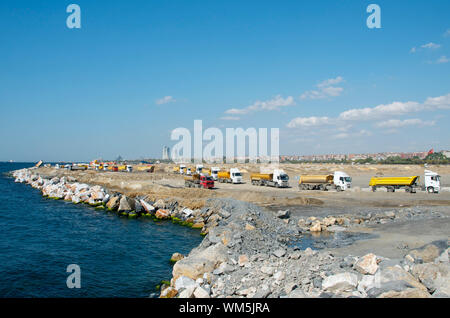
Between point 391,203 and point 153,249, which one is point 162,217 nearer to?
point 153,249

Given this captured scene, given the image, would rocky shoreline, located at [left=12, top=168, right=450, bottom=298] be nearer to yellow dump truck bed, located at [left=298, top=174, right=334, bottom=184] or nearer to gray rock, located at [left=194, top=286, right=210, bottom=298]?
gray rock, located at [left=194, top=286, right=210, bottom=298]

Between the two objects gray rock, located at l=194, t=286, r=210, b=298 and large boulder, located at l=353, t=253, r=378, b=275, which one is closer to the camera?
large boulder, located at l=353, t=253, r=378, b=275

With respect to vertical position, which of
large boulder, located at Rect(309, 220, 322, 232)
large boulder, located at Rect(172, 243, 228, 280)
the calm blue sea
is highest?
large boulder, located at Rect(172, 243, 228, 280)

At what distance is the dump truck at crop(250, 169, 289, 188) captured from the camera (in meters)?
44.4

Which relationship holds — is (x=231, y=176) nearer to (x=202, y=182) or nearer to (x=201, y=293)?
(x=202, y=182)

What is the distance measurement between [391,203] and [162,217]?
22.6m

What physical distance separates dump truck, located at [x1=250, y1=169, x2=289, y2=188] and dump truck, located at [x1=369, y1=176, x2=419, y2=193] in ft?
39.0

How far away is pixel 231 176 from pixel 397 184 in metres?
24.9

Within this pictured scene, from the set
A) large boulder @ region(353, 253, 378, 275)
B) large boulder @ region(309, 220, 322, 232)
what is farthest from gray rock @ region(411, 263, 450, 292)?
large boulder @ region(309, 220, 322, 232)

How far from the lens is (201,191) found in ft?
118

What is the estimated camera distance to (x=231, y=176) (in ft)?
168

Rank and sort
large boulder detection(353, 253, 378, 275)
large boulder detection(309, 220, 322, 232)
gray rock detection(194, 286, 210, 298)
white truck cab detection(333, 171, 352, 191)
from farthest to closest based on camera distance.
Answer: white truck cab detection(333, 171, 352, 191), large boulder detection(309, 220, 322, 232), gray rock detection(194, 286, 210, 298), large boulder detection(353, 253, 378, 275)

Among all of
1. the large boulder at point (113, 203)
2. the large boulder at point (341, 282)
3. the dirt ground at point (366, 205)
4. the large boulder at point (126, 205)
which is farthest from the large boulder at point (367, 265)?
the large boulder at point (113, 203)
